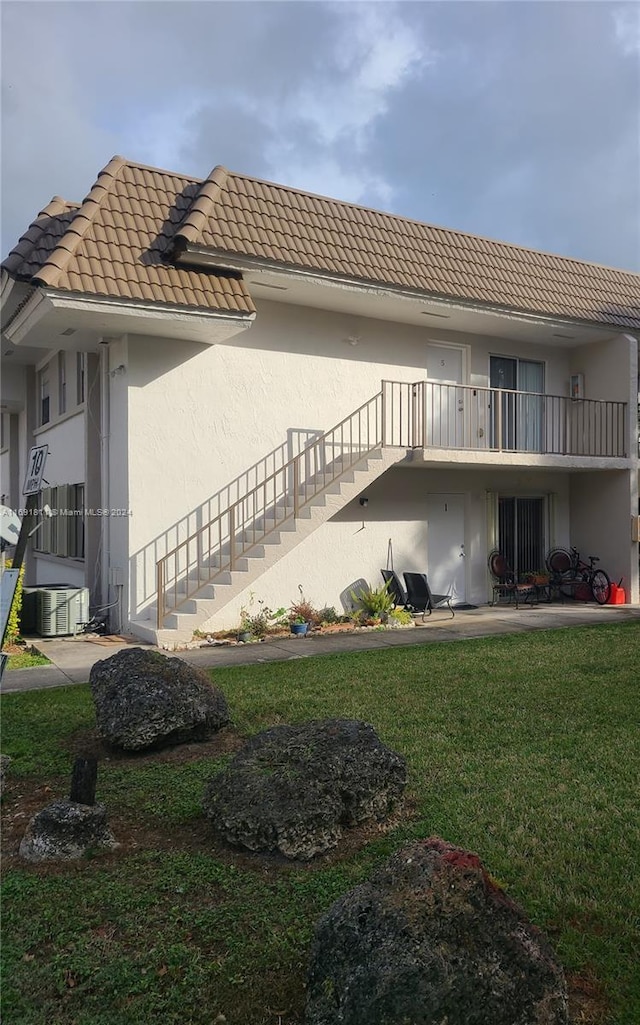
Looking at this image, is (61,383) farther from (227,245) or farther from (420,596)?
(420,596)

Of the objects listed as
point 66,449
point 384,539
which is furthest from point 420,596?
point 66,449

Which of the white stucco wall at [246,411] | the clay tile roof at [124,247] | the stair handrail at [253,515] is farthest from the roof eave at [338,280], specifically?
the stair handrail at [253,515]

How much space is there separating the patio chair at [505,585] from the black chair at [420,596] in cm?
203

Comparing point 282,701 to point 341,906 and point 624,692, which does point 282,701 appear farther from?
point 341,906

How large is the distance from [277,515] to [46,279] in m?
4.98

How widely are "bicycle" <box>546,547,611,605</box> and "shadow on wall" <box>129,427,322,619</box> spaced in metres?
6.60

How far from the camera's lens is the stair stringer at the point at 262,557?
35.7 feet

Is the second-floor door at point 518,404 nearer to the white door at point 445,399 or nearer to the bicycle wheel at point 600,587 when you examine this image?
the white door at point 445,399

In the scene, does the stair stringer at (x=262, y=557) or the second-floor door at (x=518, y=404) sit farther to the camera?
the second-floor door at (x=518, y=404)

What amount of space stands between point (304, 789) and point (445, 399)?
11.6 meters

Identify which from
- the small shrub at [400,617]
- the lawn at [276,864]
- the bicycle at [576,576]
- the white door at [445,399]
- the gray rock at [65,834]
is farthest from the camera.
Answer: the bicycle at [576,576]

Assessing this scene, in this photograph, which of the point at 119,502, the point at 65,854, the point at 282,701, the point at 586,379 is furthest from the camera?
the point at 586,379

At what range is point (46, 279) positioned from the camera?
9672 mm

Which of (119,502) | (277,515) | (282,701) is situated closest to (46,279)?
(119,502)
